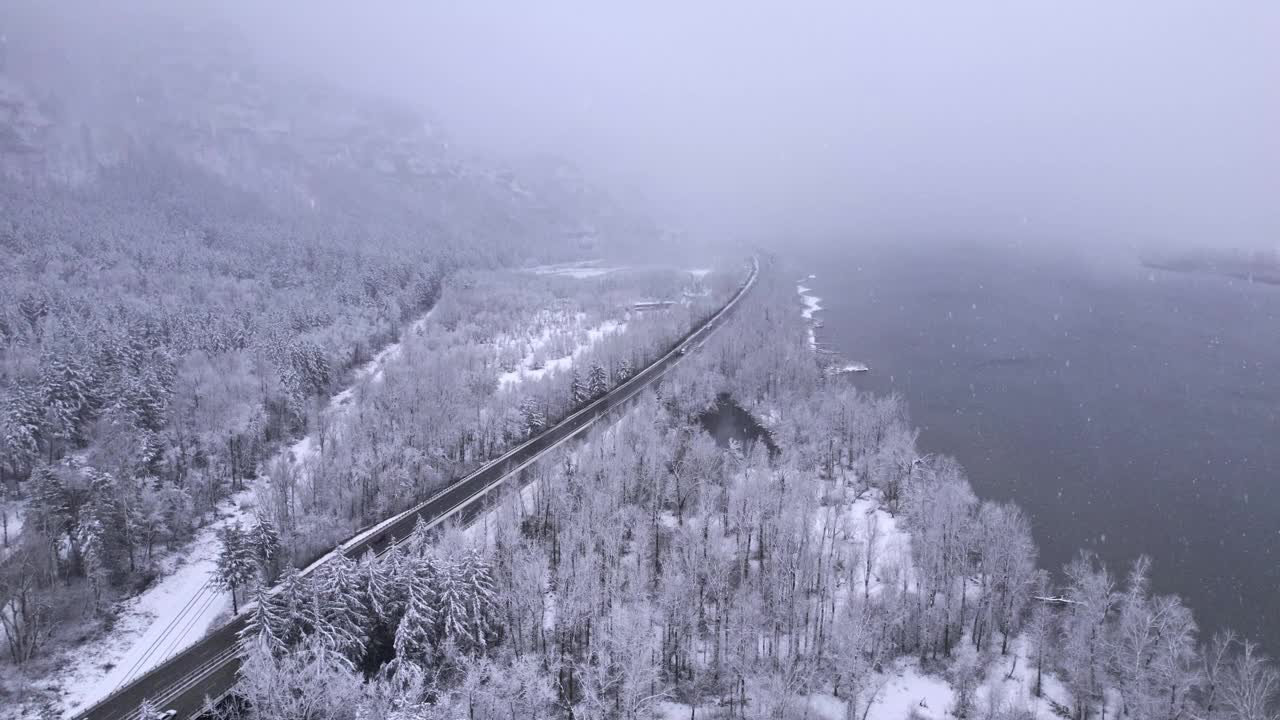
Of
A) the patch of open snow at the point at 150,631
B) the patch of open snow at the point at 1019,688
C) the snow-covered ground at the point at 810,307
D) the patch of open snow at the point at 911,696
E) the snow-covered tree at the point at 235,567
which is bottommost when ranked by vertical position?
the patch of open snow at the point at 911,696

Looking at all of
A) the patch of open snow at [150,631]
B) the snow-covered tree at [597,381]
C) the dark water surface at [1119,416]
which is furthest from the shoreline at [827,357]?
the patch of open snow at [150,631]

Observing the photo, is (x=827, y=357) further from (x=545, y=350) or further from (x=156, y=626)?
(x=156, y=626)

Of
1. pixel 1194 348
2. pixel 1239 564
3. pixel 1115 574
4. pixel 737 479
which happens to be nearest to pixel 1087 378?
pixel 1194 348

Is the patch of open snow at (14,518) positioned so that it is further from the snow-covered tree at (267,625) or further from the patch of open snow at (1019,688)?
the patch of open snow at (1019,688)

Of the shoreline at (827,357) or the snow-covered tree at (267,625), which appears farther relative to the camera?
the shoreline at (827,357)

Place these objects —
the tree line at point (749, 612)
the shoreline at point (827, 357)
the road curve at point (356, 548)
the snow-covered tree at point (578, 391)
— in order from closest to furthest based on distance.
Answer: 1. the road curve at point (356, 548)
2. the tree line at point (749, 612)
3. the snow-covered tree at point (578, 391)
4. the shoreline at point (827, 357)

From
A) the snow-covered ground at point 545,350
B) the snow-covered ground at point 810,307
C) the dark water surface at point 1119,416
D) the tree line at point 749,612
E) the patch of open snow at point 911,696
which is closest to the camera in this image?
the tree line at point 749,612

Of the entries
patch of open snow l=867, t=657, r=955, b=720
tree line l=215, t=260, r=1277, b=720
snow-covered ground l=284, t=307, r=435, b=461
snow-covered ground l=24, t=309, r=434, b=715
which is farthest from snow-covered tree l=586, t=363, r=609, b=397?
patch of open snow l=867, t=657, r=955, b=720

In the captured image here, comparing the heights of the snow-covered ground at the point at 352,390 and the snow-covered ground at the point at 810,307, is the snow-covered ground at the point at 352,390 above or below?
below
